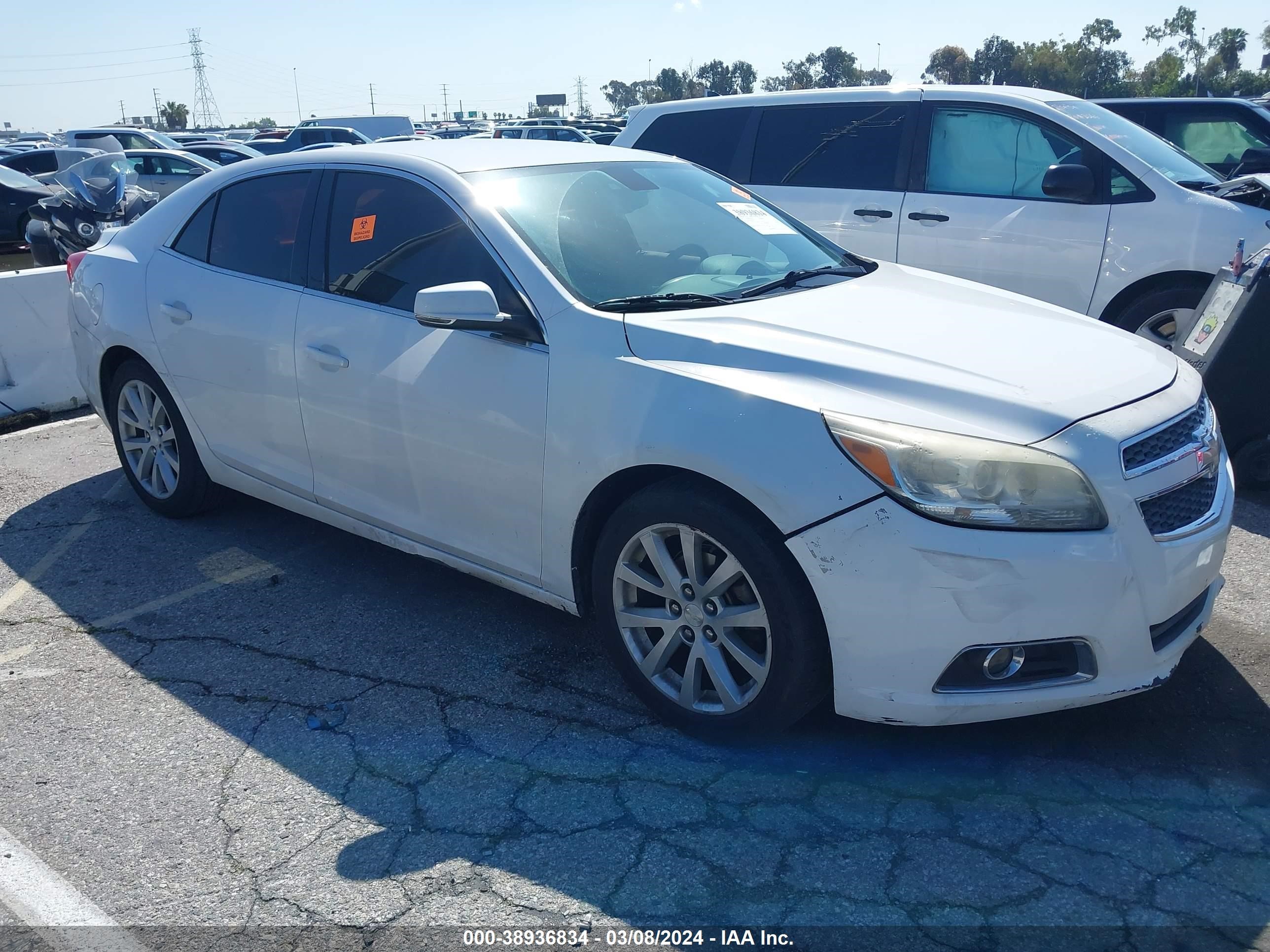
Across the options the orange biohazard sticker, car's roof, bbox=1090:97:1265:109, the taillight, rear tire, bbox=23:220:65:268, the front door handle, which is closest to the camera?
the front door handle

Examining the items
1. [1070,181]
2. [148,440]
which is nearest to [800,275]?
[1070,181]

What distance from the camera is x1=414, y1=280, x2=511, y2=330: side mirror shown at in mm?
3307

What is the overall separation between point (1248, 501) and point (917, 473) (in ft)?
10.9

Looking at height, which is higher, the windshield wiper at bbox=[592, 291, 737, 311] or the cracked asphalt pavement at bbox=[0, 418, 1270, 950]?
the windshield wiper at bbox=[592, 291, 737, 311]

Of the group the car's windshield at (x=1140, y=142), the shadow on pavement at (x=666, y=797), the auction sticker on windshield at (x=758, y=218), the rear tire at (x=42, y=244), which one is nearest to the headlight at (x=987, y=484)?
the shadow on pavement at (x=666, y=797)

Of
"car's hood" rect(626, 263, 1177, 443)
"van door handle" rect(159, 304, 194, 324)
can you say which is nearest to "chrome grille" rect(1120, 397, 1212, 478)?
"car's hood" rect(626, 263, 1177, 443)

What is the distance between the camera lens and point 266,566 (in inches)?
183

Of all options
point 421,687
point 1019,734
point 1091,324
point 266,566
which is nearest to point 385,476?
point 421,687

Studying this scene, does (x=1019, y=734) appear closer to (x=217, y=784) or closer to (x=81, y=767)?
(x=217, y=784)

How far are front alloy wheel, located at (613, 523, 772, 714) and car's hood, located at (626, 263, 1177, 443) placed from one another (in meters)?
0.50

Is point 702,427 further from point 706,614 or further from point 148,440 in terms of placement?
point 148,440

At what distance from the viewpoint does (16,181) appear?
17.2 m

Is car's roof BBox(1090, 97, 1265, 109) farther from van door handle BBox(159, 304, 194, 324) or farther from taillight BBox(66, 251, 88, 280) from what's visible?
taillight BBox(66, 251, 88, 280)

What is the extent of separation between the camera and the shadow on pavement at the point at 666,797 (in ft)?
8.31
